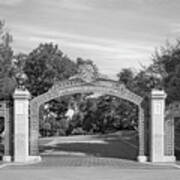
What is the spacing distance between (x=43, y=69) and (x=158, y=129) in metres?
22.2

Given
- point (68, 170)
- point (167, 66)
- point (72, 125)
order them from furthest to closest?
1. point (72, 125)
2. point (167, 66)
3. point (68, 170)

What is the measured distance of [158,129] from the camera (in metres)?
17.6

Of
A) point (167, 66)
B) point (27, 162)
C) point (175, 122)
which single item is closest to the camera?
point (27, 162)

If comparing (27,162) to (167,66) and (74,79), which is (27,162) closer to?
(74,79)

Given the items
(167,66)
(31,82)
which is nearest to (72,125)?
(31,82)

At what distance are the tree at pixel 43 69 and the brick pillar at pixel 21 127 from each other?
66.2ft

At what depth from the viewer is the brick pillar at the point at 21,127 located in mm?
17438

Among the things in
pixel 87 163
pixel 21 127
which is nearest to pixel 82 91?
pixel 21 127

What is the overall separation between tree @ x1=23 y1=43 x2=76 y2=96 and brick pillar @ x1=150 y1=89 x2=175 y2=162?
21203 mm

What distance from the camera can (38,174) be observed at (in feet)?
44.8

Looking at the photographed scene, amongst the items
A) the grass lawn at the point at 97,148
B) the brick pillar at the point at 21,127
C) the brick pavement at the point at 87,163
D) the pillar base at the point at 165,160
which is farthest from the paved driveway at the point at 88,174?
the grass lawn at the point at 97,148

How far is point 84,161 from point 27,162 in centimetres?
249

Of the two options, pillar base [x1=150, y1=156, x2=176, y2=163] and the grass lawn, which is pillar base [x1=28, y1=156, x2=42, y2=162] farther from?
pillar base [x1=150, y1=156, x2=176, y2=163]

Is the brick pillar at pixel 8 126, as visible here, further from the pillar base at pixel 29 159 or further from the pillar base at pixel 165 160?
the pillar base at pixel 165 160
